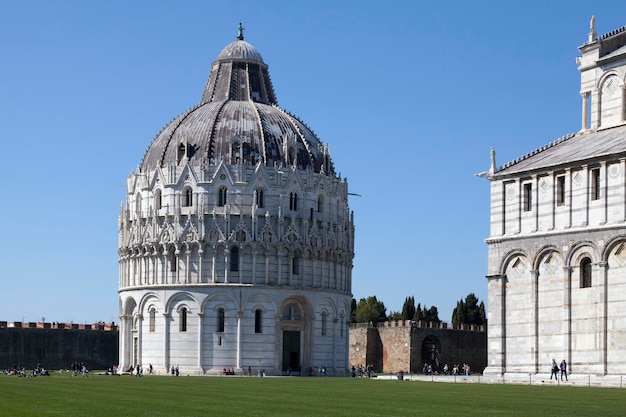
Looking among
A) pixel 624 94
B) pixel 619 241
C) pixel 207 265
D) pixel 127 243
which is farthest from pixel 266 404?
pixel 127 243

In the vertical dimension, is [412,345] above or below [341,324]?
below

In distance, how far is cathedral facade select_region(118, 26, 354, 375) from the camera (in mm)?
98125

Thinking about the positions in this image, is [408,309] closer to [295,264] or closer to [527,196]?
[295,264]

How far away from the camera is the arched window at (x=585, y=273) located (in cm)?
5800

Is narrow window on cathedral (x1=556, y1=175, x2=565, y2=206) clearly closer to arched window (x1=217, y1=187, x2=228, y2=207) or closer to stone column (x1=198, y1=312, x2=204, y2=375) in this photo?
arched window (x1=217, y1=187, x2=228, y2=207)

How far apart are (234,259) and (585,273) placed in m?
44.9

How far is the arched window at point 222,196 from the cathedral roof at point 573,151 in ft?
128

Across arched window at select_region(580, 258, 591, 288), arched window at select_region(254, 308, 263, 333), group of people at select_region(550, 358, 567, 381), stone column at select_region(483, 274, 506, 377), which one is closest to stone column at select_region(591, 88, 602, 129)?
stone column at select_region(483, 274, 506, 377)

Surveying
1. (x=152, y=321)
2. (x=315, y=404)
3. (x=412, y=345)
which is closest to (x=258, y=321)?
(x=152, y=321)

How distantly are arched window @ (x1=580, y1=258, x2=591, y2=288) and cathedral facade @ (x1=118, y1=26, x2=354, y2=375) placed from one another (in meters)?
43.5

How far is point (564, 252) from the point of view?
58844 mm

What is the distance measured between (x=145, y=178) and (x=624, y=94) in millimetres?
48660

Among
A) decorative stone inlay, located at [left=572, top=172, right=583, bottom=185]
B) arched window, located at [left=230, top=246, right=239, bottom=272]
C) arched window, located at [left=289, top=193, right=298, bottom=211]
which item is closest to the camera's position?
decorative stone inlay, located at [left=572, top=172, right=583, bottom=185]

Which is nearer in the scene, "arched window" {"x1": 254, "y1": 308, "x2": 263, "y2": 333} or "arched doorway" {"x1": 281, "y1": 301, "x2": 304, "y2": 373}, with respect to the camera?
"arched window" {"x1": 254, "y1": 308, "x2": 263, "y2": 333}
